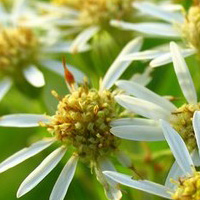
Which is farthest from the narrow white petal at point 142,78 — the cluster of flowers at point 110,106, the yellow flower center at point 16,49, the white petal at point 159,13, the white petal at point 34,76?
the yellow flower center at point 16,49

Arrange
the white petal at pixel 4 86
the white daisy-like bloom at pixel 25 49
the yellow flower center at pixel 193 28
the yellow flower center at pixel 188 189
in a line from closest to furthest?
the yellow flower center at pixel 188 189 < the yellow flower center at pixel 193 28 < the white petal at pixel 4 86 < the white daisy-like bloom at pixel 25 49

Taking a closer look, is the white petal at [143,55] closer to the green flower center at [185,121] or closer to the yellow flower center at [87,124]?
the yellow flower center at [87,124]

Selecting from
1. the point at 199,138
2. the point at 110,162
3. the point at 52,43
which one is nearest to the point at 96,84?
the point at 52,43

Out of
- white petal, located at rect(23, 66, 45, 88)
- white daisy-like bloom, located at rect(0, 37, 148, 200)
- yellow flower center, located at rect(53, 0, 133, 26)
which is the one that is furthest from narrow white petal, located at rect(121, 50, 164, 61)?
yellow flower center, located at rect(53, 0, 133, 26)

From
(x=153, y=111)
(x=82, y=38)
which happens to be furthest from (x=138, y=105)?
(x=82, y=38)

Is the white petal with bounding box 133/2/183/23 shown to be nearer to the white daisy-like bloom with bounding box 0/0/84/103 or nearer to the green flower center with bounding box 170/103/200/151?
the white daisy-like bloom with bounding box 0/0/84/103

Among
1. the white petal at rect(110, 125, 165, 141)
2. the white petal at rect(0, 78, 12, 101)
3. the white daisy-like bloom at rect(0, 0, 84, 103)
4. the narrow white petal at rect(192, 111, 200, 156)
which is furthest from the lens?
the white daisy-like bloom at rect(0, 0, 84, 103)
